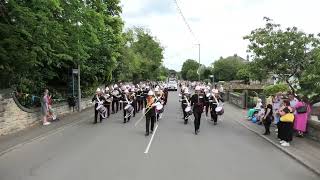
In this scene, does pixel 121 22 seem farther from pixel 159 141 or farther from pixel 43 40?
pixel 159 141

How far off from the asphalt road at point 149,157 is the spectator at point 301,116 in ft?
4.74

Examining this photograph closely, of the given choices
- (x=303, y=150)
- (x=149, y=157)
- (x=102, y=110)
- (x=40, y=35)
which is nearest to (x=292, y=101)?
(x=303, y=150)

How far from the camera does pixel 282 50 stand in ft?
64.5

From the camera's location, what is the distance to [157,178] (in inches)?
385

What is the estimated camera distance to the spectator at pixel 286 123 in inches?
588

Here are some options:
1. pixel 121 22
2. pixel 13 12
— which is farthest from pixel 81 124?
pixel 121 22

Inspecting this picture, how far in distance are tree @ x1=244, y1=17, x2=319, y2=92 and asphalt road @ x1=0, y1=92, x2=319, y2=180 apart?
3.52 meters

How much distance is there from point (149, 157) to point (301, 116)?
21.9ft

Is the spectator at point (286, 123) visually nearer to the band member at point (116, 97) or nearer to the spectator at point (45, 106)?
the spectator at point (45, 106)

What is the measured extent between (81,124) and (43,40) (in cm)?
456

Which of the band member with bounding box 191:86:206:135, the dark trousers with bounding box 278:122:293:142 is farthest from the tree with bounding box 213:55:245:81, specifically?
the dark trousers with bounding box 278:122:293:142

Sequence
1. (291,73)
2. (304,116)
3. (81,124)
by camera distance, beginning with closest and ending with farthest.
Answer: (304,116) → (291,73) → (81,124)

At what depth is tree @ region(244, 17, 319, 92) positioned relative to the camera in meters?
19.4

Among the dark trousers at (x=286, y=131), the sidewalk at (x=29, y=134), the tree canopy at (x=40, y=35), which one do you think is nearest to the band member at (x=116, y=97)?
the tree canopy at (x=40, y=35)
